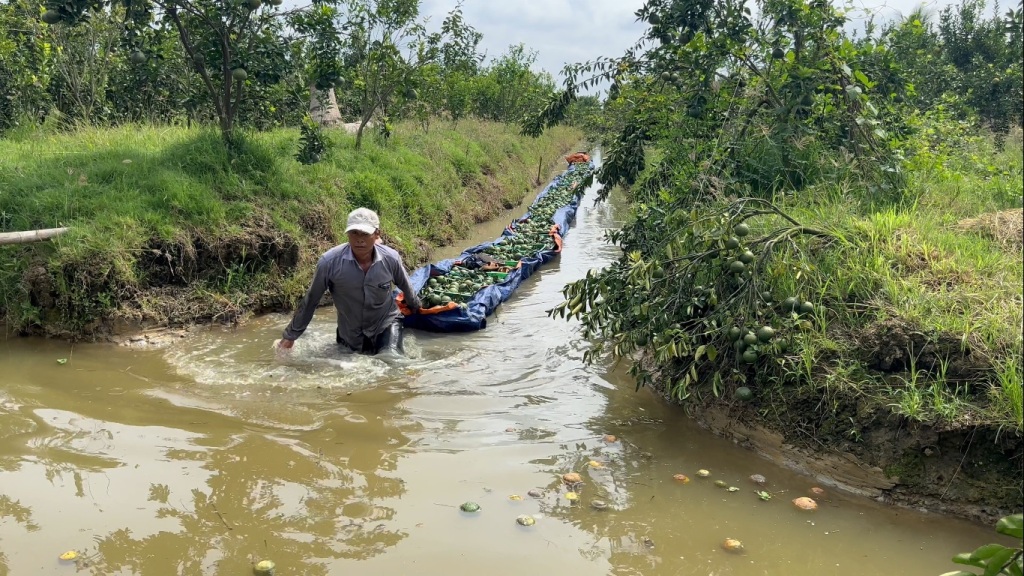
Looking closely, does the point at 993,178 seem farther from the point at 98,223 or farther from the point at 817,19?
the point at 98,223

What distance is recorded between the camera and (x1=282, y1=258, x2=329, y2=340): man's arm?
15.0 ft

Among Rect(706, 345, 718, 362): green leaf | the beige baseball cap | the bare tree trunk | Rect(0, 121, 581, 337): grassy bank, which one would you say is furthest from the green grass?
the bare tree trunk

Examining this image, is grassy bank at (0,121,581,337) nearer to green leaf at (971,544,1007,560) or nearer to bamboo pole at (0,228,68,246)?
bamboo pole at (0,228,68,246)

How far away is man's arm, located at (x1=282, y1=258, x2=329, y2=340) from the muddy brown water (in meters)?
0.30

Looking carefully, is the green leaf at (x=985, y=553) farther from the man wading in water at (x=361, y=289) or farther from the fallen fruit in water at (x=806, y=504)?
the man wading in water at (x=361, y=289)

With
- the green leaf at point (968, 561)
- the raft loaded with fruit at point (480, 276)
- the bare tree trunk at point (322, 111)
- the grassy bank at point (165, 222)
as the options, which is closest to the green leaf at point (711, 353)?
the green leaf at point (968, 561)

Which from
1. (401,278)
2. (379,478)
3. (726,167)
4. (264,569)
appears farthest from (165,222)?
(726,167)

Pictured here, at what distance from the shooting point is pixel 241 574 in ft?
8.32

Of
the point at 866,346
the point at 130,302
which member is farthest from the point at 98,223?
the point at 866,346

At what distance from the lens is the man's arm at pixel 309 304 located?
4570mm

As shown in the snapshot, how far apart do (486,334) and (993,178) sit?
3.91 metres

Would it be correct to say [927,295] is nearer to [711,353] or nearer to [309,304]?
[711,353]

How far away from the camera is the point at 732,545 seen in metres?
2.83

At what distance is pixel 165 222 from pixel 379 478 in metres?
3.62
